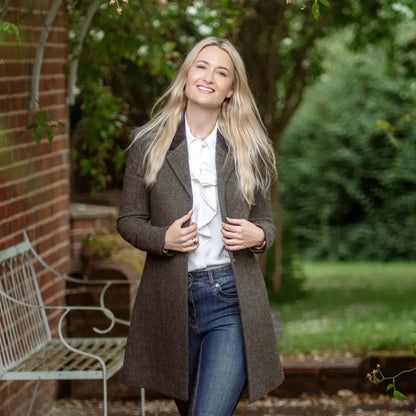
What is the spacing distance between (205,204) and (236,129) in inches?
13.1

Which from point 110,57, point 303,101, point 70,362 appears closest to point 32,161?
point 70,362

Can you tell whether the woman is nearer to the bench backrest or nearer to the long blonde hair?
the long blonde hair

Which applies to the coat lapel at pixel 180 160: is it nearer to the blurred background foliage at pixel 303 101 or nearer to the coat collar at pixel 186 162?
the coat collar at pixel 186 162

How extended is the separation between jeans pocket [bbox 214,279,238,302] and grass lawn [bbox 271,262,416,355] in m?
1.48

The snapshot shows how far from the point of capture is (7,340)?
4793mm

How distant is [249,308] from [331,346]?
4.14 meters

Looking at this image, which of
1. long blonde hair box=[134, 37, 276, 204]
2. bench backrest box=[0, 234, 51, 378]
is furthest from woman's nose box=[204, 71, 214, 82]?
bench backrest box=[0, 234, 51, 378]

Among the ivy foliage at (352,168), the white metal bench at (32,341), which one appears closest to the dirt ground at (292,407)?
the white metal bench at (32,341)

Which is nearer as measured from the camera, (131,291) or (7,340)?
(7,340)

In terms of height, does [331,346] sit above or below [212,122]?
below

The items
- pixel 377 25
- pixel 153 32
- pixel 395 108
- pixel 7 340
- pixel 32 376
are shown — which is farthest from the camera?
pixel 395 108

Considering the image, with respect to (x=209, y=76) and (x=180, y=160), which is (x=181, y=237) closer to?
(x=180, y=160)

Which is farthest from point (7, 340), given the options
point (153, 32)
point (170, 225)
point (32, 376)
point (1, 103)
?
point (153, 32)

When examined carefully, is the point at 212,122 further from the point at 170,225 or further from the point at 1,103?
the point at 1,103
